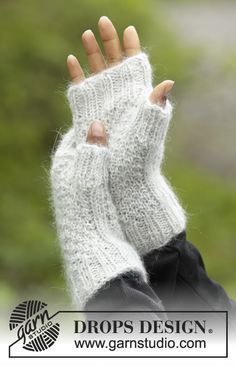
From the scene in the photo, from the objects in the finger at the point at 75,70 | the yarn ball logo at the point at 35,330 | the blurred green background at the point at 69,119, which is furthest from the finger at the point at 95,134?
the blurred green background at the point at 69,119

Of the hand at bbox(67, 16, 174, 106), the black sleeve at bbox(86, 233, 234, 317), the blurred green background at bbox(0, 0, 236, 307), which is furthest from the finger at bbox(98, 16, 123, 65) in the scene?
the blurred green background at bbox(0, 0, 236, 307)

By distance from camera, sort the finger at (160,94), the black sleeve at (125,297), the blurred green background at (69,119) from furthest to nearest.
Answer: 1. the blurred green background at (69,119)
2. the finger at (160,94)
3. the black sleeve at (125,297)

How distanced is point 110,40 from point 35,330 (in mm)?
510

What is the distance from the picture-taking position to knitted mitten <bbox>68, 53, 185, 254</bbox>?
3.66 ft

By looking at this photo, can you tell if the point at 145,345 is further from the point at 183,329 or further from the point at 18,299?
the point at 18,299

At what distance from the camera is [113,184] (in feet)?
3.71

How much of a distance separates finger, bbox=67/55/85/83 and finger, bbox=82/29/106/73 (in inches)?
1.0

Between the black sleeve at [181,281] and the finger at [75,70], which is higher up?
the finger at [75,70]

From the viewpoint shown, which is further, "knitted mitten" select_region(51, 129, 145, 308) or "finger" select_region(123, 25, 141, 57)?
"finger" select_region(123, 25, 141, 57)

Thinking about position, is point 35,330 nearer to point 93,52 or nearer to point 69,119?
point 93,52

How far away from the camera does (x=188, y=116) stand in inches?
155

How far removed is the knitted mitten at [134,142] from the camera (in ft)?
3.66

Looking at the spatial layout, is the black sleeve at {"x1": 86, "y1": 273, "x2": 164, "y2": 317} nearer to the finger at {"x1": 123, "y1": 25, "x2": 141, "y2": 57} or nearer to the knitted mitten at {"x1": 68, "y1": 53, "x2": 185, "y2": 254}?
the knitted mitten at {"x1": 68, "y1": 53, "x2": 185, "y2": 254}

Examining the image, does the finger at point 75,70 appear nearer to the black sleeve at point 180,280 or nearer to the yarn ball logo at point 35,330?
the black sleeve at point 180,280
